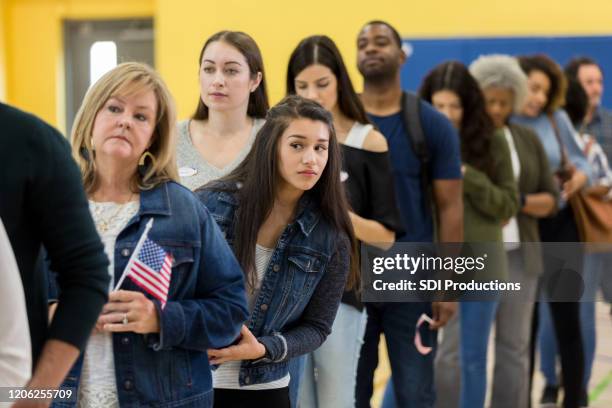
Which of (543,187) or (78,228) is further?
(543,187)

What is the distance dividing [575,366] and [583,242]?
67cm

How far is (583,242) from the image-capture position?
16.1ft

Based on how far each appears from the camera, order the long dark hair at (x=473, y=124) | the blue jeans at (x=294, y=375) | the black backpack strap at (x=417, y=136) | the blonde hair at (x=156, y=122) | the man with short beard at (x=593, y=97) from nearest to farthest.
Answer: the blonde hair at (x=156, y=122)
the blue jeans at (x=294, y=375)
the black backpack strap at (x=417, y=136)
the long dark hair at (x=473, y=124)
the man with short beard at (x=593, y=97)

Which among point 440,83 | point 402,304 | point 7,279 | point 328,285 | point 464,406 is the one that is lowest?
point 464,406

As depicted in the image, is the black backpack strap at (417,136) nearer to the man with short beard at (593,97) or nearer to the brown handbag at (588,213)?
the brown handbag at (588,213)

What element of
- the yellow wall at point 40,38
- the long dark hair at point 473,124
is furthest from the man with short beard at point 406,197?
the yellow wall at point 40,38

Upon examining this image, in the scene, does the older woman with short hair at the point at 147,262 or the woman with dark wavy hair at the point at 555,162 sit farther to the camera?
the woman with dark wavy hair at the point at 555,162

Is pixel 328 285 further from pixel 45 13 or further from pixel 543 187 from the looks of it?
pixel 45 13

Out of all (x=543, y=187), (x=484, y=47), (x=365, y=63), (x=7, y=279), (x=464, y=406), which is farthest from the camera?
(x=484, y=47)

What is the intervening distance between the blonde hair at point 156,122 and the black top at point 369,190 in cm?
122

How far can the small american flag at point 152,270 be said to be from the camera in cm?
205

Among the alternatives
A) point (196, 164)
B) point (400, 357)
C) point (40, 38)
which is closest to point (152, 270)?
point (196, 164)

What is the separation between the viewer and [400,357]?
3.65 metres

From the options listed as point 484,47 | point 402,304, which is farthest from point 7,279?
point 484,47
